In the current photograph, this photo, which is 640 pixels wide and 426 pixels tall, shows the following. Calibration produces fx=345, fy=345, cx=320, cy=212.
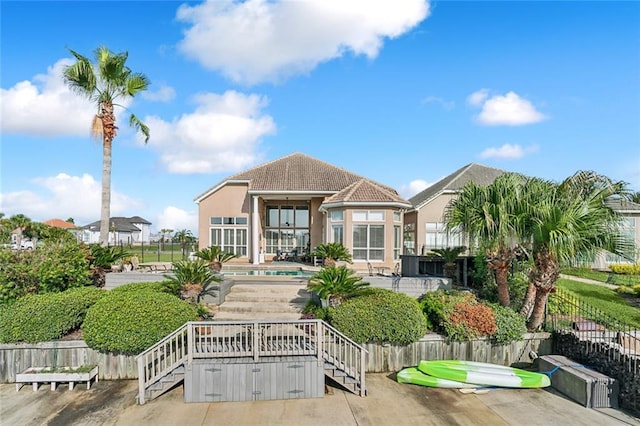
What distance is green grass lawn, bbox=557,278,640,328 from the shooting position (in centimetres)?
1118

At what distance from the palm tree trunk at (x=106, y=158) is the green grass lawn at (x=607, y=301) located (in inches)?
707

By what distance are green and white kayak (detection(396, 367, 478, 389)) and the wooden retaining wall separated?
675 millimetres

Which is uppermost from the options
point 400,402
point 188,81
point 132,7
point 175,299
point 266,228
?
point 132,7

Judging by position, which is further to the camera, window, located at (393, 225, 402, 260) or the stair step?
window, located at (393, 225, 402, 260)

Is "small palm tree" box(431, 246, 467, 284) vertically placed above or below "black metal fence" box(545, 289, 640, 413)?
above

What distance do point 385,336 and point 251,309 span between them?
442cm

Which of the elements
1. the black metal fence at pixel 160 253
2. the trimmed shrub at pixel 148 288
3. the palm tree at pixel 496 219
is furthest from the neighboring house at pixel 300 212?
the trimmed shrub at pixel 148 288

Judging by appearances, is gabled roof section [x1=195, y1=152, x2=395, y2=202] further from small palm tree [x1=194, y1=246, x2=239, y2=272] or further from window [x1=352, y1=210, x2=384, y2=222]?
small palm tree [x1=194, y1=246, x2=239, y2=272]

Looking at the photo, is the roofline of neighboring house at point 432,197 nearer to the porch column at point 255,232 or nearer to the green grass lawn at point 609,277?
the green grass lawn at point 609,277

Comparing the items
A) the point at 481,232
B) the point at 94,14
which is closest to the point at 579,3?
the point at 481,232

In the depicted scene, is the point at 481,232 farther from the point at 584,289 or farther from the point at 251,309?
the point at 584,289

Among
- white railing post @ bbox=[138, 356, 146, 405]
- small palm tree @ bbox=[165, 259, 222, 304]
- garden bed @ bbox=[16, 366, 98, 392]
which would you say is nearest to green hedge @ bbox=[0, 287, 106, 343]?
garden bed @ bbox=[16, 366, 98, 392]

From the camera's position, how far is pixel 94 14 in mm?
11422

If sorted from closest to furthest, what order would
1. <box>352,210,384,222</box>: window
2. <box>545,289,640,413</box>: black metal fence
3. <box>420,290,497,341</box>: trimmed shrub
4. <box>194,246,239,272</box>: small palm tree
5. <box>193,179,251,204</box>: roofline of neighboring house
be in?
<box>545,289,640,413</box>: black metal fence < <box>420,290,497,341</box>: trimmed shrub < <box>194,246,239,272</box>: small palm tree < <box>352,210,384,222</box>: window < <box>193,179,251,204</box>: roofline of neighboring house
